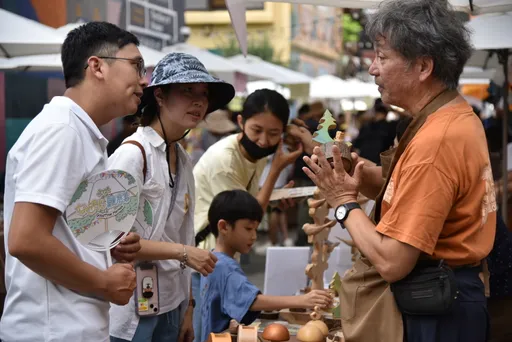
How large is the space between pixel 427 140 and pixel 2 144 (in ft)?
23.6

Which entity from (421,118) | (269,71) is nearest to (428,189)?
(421,118)

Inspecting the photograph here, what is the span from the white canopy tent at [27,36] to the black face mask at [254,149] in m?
3.23

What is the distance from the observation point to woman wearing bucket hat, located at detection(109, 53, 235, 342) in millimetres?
2994

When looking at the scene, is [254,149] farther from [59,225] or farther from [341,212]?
[59,225]

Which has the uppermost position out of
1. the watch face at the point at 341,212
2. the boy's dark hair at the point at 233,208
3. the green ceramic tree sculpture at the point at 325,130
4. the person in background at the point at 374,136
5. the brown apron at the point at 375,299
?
the green ceramic tree sculpture at the point at 325,130

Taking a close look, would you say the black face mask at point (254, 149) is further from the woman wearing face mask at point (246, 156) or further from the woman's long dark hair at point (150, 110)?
the woman's long dark hair at point (150, 110)

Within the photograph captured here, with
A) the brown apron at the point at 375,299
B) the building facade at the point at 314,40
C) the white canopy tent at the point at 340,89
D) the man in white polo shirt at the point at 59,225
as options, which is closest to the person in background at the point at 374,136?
the white canopy tent at the point at 340,89

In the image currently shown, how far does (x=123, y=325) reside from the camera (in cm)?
302

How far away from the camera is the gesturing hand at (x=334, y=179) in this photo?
2580mm

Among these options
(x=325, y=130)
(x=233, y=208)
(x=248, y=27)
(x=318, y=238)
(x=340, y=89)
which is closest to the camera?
(x=325, y=130)

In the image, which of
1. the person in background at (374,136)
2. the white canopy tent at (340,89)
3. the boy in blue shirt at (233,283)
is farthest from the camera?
the white canopy tent at (340,89)

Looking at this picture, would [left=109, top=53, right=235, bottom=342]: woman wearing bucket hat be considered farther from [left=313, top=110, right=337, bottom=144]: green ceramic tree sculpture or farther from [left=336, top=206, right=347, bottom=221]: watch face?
[left=336, top=206, right=347, bottom=221]: watch face

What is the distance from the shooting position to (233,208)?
4031mm

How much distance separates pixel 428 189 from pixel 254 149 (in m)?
2.22
